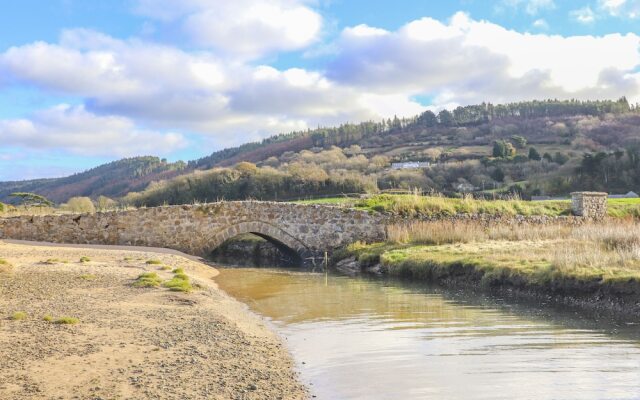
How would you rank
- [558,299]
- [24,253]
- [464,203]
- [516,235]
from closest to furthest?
[558,299], [24,253], [516,235], [464,203]

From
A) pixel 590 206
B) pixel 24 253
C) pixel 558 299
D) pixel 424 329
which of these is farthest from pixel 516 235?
pixel 24 253

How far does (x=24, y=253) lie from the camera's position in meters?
21.1

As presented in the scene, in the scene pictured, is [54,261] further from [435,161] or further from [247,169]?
[435,161]

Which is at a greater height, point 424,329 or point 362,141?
point 362,141

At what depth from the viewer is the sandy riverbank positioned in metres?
6.75

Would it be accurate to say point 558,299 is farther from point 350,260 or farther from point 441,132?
point 441,132

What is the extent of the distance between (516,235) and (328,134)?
4583 inches

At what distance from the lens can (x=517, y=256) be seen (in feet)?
64.0

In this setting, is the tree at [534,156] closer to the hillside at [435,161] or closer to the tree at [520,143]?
the hillside at [435,161]

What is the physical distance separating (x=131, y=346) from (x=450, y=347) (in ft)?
17.4

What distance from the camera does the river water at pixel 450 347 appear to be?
289 inches

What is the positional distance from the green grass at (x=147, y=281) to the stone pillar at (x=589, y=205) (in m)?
27.8

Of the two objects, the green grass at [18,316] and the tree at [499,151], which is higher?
the tree at [499,151]

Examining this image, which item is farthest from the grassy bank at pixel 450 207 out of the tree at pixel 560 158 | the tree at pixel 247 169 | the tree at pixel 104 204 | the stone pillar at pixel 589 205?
the tree at pixel 560 158
